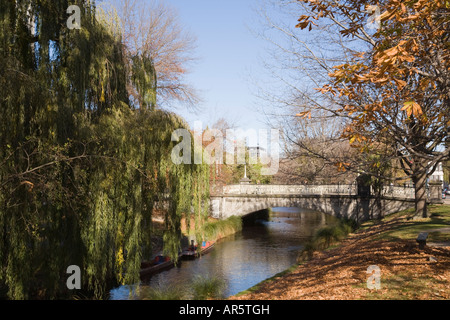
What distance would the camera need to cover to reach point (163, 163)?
9.52 metres

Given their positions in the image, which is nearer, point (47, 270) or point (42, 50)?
point (47, 270)

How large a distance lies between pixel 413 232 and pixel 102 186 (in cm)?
1213

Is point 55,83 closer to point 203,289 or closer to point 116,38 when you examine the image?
point 116,38

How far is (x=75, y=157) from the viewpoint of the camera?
20.0 ft

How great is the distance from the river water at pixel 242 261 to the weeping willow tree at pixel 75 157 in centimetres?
322

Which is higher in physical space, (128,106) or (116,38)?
(116,38)

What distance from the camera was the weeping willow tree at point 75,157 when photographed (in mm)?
6473

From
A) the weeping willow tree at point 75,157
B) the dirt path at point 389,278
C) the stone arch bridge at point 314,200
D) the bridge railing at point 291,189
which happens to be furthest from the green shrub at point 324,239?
the weeping willow tree at point 75,157

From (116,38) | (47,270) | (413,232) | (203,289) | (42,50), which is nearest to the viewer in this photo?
(47,270)

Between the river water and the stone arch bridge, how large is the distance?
7.33 ft

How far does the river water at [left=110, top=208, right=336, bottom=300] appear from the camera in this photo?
14890 millimetres

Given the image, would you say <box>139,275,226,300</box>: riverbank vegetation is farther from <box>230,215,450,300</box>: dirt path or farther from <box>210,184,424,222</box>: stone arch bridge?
<box>210,184,424,222</box>: stone arch bridge

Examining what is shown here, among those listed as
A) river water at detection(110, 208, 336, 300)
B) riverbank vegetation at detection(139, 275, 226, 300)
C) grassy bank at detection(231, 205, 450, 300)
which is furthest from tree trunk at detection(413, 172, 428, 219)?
riverbank vegetation at detection(139, 275, 226, 300)

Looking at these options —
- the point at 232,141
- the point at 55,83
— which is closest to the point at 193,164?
the point at 55,83
